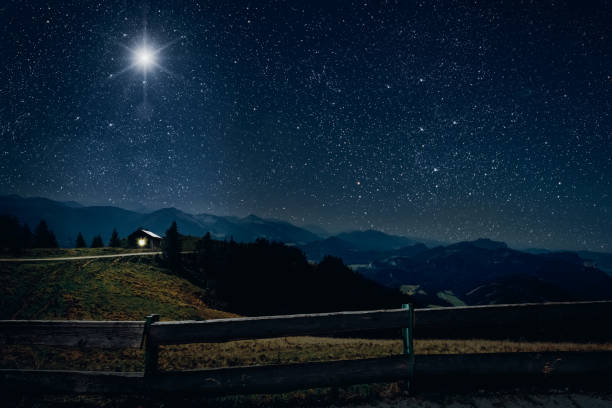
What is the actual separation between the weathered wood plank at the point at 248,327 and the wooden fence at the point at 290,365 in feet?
0.05

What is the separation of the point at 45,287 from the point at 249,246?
53.0m

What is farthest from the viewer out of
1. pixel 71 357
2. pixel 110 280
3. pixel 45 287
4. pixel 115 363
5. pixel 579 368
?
pixel 110 280

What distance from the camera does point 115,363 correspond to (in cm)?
969

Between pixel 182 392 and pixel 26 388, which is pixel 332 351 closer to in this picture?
pixel 182 392

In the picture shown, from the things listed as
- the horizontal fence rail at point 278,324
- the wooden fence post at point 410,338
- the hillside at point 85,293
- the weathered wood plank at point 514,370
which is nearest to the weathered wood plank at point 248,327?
the horizontal fence rail at point 278,324

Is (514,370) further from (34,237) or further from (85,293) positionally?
(34,237)

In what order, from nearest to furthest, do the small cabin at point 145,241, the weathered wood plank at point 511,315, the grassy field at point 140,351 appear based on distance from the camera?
1. the grassy field at point 140,351
2. the weathered wood plank at point 511,315
3. the small cabin at point 145,241

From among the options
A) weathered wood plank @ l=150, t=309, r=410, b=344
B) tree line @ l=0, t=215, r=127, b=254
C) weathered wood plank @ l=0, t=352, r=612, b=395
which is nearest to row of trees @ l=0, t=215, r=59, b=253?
tree line @ l=0, t=215, r=127, b=254

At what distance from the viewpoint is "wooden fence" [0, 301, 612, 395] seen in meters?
4.97

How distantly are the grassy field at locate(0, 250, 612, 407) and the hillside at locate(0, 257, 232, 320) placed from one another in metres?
0.07

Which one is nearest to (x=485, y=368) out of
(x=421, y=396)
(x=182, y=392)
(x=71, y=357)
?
(x=421, y=396)

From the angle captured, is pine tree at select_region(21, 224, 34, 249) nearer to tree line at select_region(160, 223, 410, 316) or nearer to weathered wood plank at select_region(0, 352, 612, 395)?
tree line at select_region(160, 223, 410, 316)

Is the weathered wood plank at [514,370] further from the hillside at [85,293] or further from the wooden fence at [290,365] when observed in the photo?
the hillside at [85,293]

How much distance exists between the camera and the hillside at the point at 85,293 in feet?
82.1
